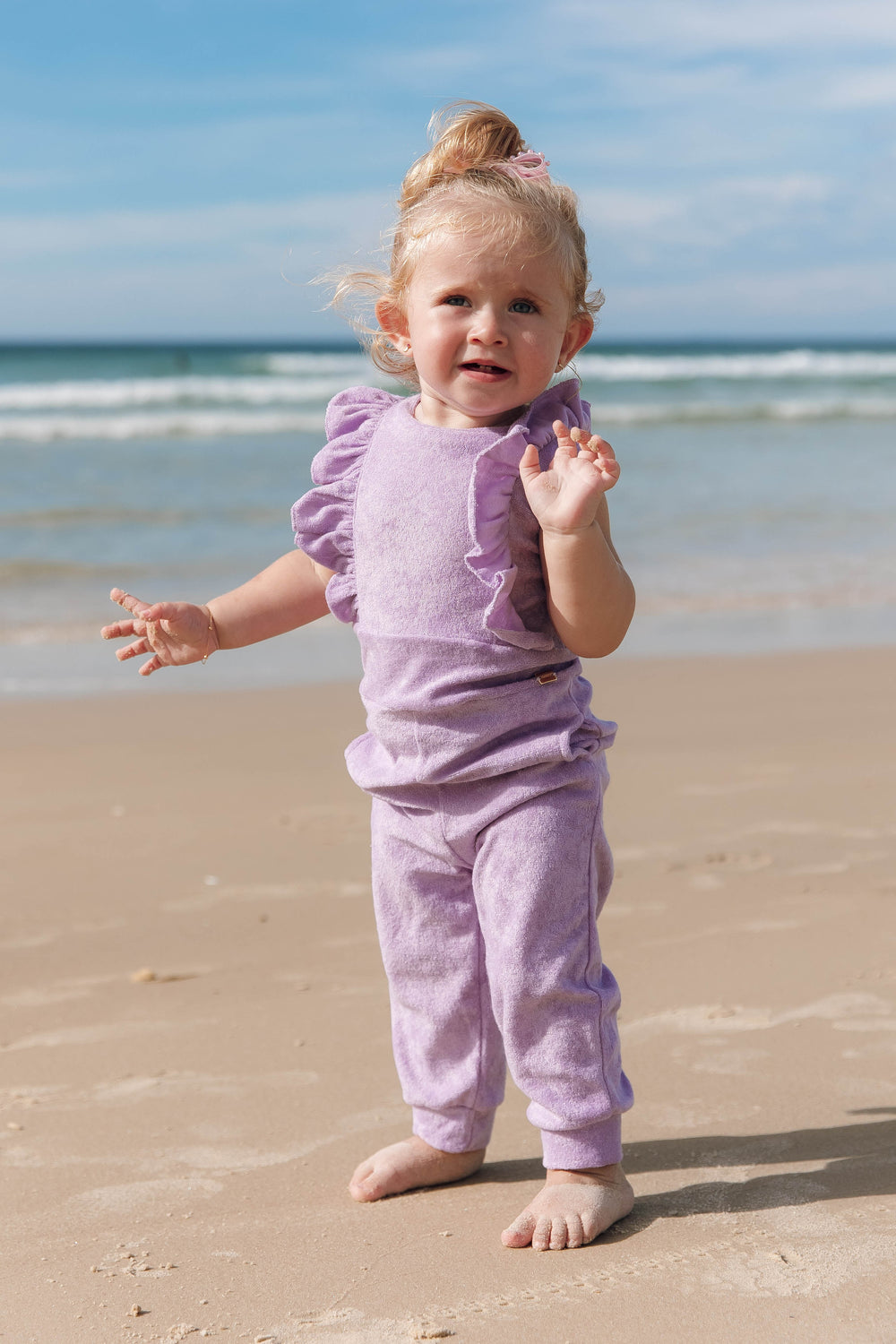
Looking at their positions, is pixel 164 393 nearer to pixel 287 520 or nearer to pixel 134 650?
pixel 287 520

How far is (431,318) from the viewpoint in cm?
197

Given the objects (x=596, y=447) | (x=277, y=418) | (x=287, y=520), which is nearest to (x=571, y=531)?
(x=596, y=447)

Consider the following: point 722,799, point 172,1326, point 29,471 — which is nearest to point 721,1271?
point 172,1326

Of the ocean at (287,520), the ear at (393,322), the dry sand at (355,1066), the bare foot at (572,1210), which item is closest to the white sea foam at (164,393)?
the ocean at (287,520)

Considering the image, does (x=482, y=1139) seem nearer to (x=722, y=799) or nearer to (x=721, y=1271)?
Result: (x=721, y=1271)

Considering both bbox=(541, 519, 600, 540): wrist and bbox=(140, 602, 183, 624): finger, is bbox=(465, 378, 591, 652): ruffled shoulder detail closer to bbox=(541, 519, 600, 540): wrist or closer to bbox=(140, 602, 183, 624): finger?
bbox=(541, 519, 600, 540): wrist

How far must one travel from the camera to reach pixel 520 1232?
6.41 ft

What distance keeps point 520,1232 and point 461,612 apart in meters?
0.88

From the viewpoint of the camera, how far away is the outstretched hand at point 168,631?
2.18m

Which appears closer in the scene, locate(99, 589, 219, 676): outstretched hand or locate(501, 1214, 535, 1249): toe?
locate(501, 1214, 535, 1249): toe

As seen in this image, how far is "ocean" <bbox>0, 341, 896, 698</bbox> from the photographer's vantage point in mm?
6441

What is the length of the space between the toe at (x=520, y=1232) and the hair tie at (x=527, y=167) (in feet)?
4.91

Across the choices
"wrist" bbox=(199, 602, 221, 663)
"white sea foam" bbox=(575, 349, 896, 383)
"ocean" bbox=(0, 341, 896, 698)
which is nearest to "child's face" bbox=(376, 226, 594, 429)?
"wrist" bbox=(199, 602, 221, 663)

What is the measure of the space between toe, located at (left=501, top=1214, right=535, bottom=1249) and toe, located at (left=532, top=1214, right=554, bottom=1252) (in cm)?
1
